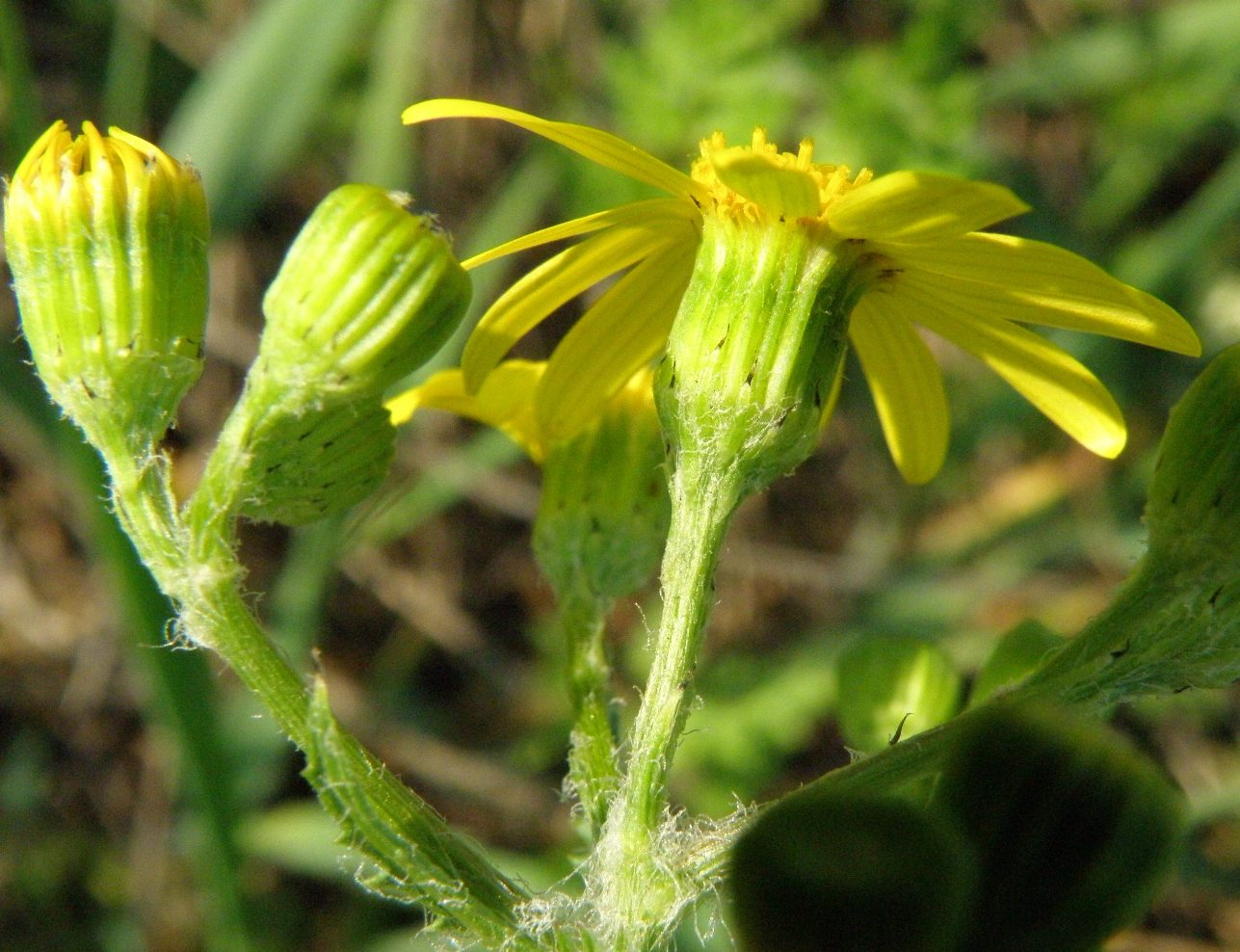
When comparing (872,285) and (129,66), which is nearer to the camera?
(872,285)

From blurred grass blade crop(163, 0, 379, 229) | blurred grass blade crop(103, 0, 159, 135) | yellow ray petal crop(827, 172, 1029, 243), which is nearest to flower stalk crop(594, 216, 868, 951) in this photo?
yellow ray petal crop(827, 172, 1029, 243)

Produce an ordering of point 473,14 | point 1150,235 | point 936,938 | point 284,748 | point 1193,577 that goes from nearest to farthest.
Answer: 1. point 936,938
2. point 1193,577
3. point 284,748
4. point 1150,235
5. point 473,14

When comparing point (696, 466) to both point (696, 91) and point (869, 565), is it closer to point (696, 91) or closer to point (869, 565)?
point (696, 91)

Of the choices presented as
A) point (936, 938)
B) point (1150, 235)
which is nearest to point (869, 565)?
point (1150, 235)

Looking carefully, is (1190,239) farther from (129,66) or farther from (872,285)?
(129,66)

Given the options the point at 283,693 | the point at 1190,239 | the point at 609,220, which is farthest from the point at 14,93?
the point at 1190,239

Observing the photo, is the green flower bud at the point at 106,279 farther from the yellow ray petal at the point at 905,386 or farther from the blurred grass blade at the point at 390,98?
the blurred grass blade at the point at 390,98
